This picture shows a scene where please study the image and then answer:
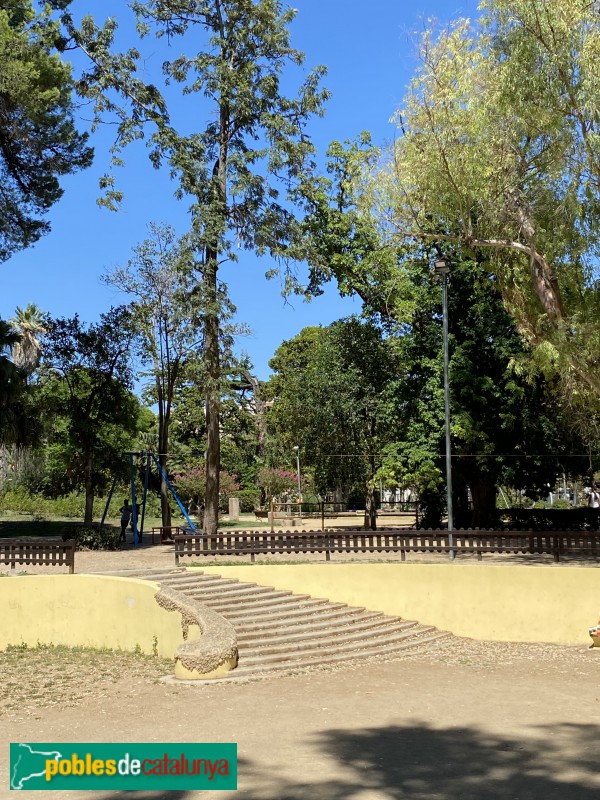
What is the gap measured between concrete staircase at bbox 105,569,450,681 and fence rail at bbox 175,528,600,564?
1.32 metres

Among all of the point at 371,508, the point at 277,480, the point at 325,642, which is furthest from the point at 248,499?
the point at 325,642

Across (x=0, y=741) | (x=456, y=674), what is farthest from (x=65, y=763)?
(x=456, y=674)

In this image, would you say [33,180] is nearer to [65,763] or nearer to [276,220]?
[276,220]

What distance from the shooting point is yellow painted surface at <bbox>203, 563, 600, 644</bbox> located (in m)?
15.4

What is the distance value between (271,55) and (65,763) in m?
20.3

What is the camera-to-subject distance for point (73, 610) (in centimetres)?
1515

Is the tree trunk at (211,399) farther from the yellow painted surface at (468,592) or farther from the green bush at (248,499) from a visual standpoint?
the green bush at (248,499)

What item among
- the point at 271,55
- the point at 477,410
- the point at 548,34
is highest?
the point at 271,55

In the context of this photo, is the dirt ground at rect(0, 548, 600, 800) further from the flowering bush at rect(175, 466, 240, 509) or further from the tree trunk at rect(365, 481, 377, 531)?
the flowering bush at rect(175, 466, 240, 509)

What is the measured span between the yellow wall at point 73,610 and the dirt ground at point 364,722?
96 centimetres

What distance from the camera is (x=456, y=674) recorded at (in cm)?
1178

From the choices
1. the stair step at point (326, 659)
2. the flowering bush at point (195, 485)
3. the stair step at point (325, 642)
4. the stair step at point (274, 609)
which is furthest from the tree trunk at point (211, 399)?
the flowering bush at point (195, 485)

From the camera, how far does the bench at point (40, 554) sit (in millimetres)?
15914

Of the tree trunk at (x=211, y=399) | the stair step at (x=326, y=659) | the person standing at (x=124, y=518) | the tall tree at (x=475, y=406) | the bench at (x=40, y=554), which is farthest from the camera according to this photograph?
the person standing at (x=124, y=518)
